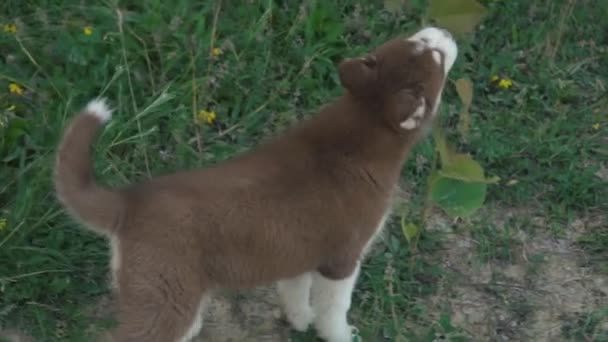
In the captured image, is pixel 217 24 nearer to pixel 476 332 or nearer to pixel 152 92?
pixel 152 92

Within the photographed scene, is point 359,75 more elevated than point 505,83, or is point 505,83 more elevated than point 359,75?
point 359,75

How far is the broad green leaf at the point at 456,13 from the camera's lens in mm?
3777

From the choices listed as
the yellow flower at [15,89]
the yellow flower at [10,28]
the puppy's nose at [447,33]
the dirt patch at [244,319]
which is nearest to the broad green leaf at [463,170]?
the puppy's nose at [447,33]

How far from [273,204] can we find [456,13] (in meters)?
1.05

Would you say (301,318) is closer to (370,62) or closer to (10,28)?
(370,62)

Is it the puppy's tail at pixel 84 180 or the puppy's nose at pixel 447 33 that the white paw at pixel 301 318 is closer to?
the puppy's tail at pixel 84 180

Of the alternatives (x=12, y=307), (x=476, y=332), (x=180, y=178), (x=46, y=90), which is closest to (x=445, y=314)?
(x=476, y=332)

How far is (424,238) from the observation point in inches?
175

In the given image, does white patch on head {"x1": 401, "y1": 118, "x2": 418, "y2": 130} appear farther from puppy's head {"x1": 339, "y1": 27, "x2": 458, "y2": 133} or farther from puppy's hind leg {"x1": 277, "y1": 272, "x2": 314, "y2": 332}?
puppy's hind leg {"x1": 277, "y1": 272, "x2": 314, "y2": 332}

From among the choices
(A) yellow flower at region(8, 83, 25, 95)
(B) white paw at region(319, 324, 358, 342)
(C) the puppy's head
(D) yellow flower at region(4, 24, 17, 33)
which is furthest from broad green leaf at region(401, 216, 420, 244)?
(D) yellow flower at region(4, 24, 17, 33)

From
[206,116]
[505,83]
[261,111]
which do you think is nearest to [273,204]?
[206,116]

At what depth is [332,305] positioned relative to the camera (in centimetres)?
381

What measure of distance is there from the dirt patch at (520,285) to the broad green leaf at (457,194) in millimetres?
409

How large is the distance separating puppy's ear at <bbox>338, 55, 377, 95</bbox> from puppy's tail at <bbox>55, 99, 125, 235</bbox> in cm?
86
